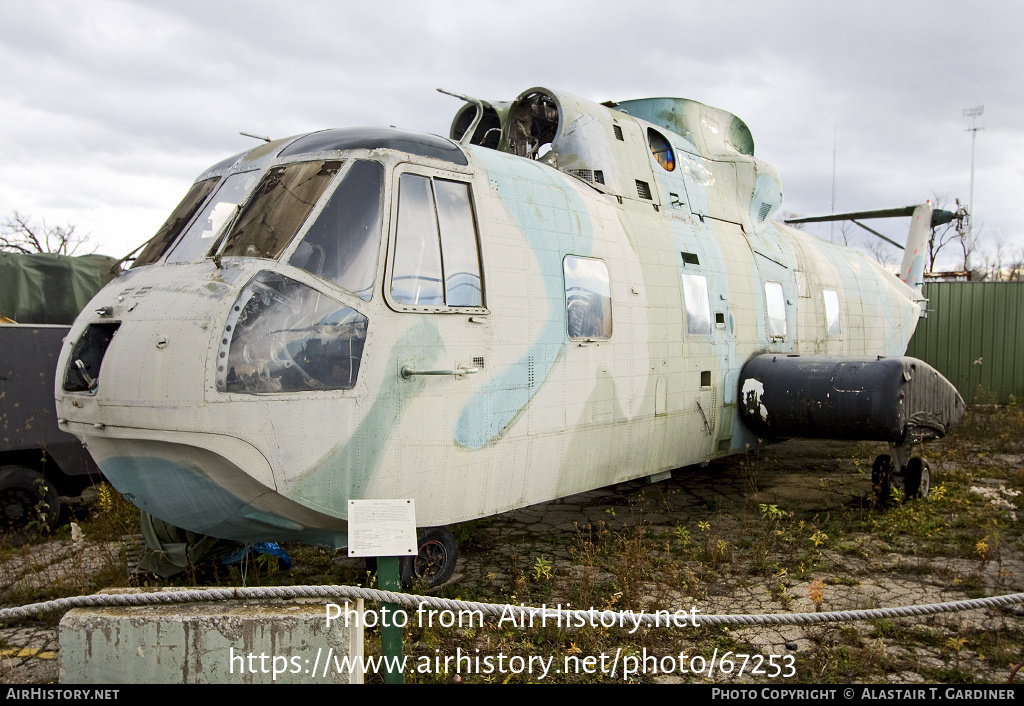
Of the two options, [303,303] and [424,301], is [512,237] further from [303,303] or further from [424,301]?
[303,303]

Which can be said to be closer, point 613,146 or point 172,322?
point 172,322

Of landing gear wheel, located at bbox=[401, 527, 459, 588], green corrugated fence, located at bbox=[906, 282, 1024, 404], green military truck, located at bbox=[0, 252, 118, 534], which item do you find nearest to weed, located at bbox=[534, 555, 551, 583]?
landing gear wheel, located at bbox=[401, 527, 459, 588]

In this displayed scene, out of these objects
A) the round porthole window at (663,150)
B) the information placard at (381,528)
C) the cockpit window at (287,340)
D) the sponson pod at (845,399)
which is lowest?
the information placard at (381,528)

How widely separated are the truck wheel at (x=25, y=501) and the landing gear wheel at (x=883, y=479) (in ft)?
25.2

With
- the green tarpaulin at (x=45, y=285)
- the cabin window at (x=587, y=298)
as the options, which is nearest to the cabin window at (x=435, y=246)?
the cabin window at (x=587, y=298)

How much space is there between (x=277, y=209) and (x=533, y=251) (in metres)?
1.67

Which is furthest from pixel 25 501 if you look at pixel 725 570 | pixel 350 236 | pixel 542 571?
pixel 725 570

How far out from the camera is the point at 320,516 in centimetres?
400

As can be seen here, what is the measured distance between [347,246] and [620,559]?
316 cm

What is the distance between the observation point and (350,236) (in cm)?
413

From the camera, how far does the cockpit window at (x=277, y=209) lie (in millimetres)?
4059

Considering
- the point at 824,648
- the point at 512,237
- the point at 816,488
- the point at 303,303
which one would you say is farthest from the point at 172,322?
the point at 816,488

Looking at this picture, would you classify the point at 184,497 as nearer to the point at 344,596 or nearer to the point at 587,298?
the point at 344,596

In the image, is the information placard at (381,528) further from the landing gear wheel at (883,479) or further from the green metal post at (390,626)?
the landing gear wheel at (883,479)
